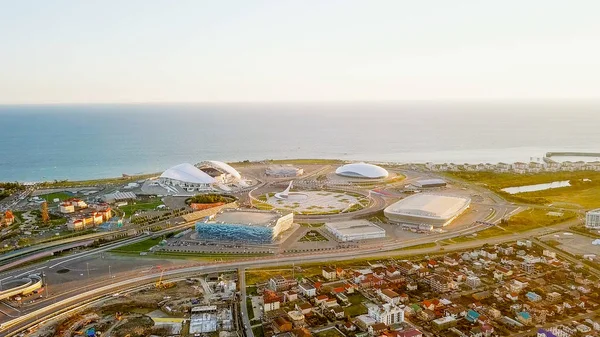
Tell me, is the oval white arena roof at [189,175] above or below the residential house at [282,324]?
above

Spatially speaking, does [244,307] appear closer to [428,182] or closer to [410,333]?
[410,333]

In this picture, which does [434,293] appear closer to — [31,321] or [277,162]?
Answer: [31,321]

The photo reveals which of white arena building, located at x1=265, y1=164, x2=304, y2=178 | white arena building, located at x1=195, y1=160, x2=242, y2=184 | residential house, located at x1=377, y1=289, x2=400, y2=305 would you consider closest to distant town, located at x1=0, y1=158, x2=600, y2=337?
residential house, located at x1=377, y1=289, x2=400, y2=305

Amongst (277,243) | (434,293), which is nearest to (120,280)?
(277,243)

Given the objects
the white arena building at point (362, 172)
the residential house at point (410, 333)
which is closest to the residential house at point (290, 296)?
the residential house at point (410, 333)

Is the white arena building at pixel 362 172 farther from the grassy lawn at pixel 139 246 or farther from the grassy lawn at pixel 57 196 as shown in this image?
the grassy lawn at pixel 57 196

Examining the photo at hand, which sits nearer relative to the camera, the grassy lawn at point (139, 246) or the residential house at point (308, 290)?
the residential house at point (308, 290)
